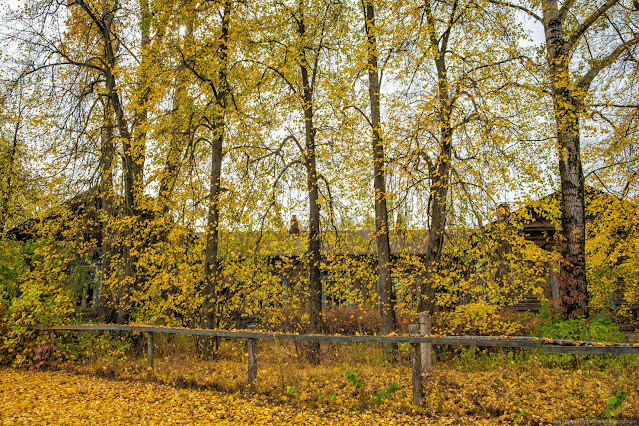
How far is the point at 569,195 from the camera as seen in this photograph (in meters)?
10.8

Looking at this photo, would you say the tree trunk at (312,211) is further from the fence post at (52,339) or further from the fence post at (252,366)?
the fence post at (52,339)

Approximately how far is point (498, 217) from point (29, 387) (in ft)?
33.6

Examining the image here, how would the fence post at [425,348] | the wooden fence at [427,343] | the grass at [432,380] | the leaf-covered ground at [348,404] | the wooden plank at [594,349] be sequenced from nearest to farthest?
the wooden plank at [594,349] < the wooden fence at [427,343] < the leaf-covered ground at [348,404] < the grass at [432,380] < the fence post at [425,348]

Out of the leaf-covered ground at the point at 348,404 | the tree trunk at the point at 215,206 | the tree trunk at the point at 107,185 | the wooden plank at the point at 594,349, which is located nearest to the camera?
the wooden plank at the point at 594,349

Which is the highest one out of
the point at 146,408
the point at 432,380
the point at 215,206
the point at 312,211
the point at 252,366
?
the point at 215,206

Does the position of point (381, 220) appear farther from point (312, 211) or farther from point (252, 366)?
point (252, 366)

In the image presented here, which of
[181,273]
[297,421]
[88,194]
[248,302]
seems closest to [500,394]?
[297,421]

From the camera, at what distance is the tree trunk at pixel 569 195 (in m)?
10.3

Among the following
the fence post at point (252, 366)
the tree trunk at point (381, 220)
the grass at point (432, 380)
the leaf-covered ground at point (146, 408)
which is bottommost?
the leaf-covered ground at point (146, 408)

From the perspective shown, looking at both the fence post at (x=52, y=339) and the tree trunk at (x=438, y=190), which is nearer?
the tree trunk at (x=438, y=190)

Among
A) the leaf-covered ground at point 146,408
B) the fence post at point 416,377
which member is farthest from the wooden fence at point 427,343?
the leaf-covered ground at point 146,408

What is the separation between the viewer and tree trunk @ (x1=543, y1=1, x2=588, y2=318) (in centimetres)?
1030

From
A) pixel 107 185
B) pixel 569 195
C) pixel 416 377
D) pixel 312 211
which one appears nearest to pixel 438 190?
pixel 569 195

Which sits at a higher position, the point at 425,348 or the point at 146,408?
the point at 425,348
